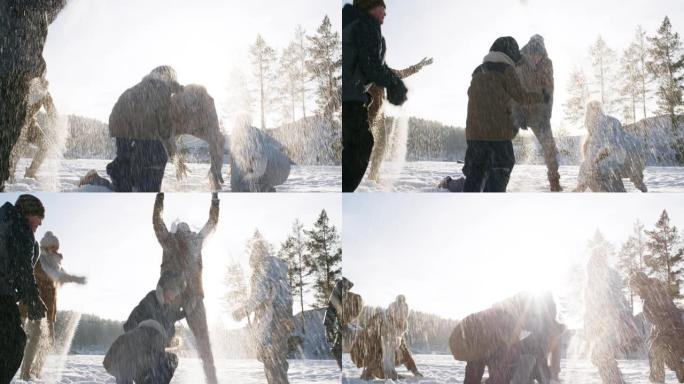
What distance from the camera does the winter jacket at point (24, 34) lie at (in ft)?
21.1

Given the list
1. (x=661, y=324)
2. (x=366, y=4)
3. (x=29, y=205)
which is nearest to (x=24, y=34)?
(x=29, y=205)

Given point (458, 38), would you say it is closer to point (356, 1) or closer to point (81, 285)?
point (356, 1)

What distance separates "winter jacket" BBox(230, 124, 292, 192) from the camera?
6.39m

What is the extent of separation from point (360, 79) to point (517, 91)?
120 cm

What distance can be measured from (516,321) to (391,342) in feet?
3.21

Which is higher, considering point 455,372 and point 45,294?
point 45,294

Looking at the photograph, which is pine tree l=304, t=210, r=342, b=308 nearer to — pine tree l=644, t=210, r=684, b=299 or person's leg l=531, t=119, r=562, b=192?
person's leg l=531, t=119, r=562, b=192

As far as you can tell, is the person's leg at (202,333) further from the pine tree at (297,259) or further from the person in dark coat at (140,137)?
the person in dark coat at (140,137)

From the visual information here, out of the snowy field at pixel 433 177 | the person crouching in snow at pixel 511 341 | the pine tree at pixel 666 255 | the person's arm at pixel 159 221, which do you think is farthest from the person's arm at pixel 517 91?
the person's arm at pixel 159 221

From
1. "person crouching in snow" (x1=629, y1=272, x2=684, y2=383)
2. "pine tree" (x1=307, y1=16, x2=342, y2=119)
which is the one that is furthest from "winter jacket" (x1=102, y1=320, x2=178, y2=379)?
"person crouching in snow" (x1=629, y1=272, x2=684, y2=383)

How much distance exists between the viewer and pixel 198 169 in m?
6.39

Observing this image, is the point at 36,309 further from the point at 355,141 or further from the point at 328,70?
the point at 328,70

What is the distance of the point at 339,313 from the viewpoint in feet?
21.0

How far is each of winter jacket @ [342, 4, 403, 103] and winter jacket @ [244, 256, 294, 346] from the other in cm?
149
